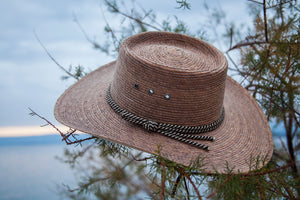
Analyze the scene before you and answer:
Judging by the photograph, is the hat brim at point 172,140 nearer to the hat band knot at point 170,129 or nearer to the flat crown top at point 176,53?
the hat band knot at point 170,129

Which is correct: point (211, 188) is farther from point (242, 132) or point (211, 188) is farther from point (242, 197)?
point (242, 132)

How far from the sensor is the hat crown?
96cm

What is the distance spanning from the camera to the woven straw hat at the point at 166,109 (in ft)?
3.15

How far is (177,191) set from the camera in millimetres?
969

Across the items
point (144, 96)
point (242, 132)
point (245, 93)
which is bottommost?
point (144, 96)

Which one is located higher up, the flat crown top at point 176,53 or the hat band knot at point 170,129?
the flat crown top at point 176,53

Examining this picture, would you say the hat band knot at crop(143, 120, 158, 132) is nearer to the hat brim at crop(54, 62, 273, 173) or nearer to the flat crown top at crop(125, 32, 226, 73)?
the hat brim at crop(54, 62, 273, 173)

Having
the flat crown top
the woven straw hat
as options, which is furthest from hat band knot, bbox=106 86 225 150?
the flat crown top

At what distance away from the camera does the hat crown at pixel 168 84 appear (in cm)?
96

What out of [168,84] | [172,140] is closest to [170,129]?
[172,140]

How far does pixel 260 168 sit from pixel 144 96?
0.45m

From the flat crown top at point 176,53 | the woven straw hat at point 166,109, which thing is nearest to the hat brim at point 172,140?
the woven straw hat at point 166,109

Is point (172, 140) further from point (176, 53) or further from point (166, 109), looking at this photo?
point (176, 53)

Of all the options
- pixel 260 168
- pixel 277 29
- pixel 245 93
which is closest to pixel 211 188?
pixel 260 168
